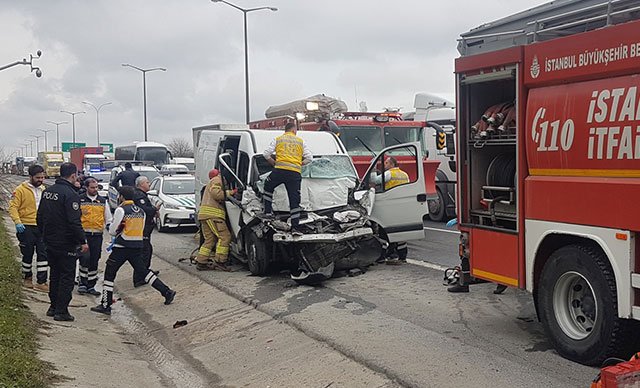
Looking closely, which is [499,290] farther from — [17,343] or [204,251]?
[204,251]

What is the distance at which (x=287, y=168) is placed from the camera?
1049 cm

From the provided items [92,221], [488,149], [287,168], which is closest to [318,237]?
[287,168]

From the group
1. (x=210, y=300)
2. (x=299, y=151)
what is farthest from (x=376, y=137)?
(x=210, y=300)

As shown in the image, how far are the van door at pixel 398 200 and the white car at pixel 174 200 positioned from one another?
752 cm

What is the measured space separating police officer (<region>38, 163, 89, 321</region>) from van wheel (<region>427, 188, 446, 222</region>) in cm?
1120

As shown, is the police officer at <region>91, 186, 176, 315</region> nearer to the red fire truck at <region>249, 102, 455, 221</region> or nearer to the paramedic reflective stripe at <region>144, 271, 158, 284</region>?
the paramedic reflective stripe at <region>144, 271, 158, 284</region>

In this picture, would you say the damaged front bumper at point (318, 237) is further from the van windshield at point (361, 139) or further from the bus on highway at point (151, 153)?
the bus on highway at point (151, 153)

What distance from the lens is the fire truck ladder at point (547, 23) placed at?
18.8 feet

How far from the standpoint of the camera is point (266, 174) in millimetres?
11328

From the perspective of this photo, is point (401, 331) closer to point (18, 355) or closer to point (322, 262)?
point (322, 262)

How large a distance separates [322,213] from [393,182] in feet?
4.35

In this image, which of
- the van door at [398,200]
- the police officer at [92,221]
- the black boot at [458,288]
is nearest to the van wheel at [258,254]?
the van door at [398,200]

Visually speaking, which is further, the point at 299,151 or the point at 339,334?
the point at 299,151

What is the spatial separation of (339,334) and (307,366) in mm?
857
